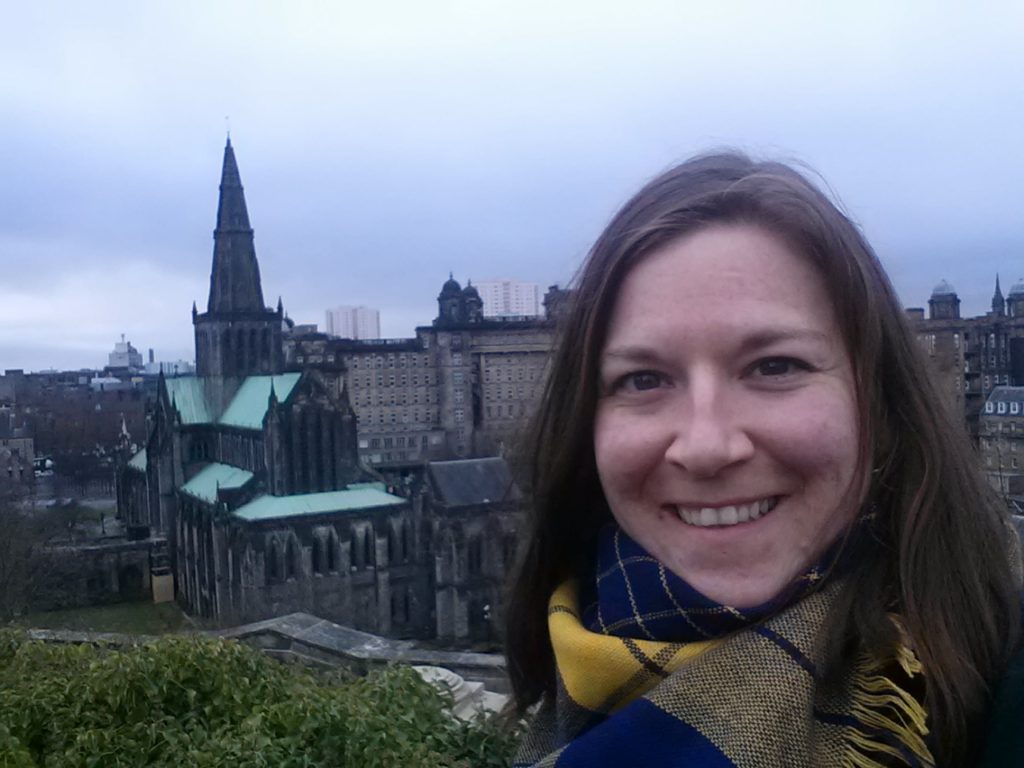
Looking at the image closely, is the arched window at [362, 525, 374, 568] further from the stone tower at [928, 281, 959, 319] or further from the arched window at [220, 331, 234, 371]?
the stone tower at [928, 281, 959, 319]

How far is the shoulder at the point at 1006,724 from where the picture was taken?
5.72 feet

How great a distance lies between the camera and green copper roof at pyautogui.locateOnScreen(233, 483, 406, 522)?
102 feet

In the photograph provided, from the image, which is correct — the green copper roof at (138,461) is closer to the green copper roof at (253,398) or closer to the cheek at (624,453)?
the green copper roof at (253,398)

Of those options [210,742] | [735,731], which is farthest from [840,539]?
[210,742]

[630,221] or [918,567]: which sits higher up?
[630,221]

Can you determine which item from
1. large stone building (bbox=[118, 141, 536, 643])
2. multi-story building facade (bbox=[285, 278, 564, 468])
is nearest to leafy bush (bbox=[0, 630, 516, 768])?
A: large stone building (bbox=[118, 141, 536, 643])

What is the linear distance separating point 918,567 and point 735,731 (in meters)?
0.55

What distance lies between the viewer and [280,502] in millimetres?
32125

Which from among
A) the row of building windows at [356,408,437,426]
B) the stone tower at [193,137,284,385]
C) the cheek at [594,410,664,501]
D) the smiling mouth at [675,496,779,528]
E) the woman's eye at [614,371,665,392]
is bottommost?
the row of building windows at [356,408,437,426]

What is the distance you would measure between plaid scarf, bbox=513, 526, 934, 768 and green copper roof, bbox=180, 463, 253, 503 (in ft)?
108

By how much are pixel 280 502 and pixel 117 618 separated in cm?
790

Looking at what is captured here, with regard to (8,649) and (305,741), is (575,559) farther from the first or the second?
(8,649)

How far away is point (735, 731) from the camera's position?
1806 millimetres

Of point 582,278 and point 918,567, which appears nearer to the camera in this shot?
point 918,567
